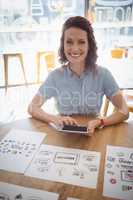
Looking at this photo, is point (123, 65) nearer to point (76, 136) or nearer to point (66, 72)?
point (66, 72)

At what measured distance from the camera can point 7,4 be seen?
4.00 m

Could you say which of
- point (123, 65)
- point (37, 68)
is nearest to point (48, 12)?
point (37, 68)

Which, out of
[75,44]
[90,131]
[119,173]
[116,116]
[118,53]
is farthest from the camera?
[118,53]

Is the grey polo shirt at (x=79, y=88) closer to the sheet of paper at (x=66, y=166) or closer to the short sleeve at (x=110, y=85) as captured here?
the short sleeve at (x=110, y=85)

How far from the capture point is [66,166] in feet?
3.44

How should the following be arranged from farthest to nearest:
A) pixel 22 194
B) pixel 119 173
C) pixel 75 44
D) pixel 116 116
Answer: pixel 75 44 < pixel 116 116 < pixel 119 173 < pixel 22 194

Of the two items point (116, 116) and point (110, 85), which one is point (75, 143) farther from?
point (110, 85)

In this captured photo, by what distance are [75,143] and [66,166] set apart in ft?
0.65

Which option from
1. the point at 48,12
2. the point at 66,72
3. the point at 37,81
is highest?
the point at 48,12

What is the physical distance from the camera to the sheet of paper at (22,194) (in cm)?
89

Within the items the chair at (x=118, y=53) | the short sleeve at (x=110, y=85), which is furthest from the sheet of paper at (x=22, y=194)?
the chair at (x=118, y=53)

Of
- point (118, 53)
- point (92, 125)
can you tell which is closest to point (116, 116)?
point (92, 125)

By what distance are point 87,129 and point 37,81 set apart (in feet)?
9.82

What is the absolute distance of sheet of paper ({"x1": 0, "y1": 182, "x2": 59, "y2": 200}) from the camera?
0.89 m
